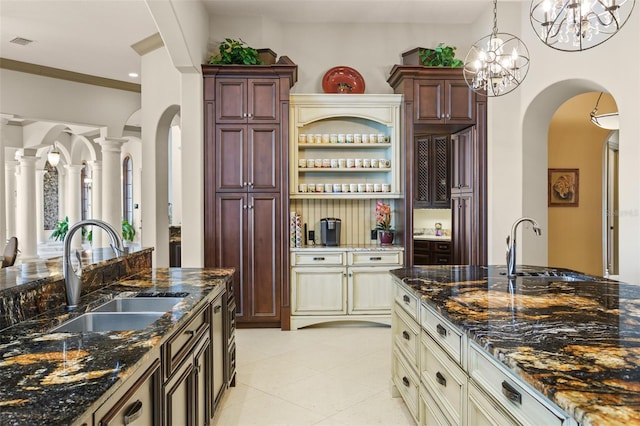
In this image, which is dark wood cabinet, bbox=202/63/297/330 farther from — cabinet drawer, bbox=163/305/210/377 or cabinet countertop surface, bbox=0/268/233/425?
cabinet countertop surface, bbox=0/268/233/425

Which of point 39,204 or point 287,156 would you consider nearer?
point 287,156

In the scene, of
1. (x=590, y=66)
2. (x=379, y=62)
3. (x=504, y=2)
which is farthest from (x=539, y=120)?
(x=379, y=62)

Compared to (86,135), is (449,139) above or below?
below

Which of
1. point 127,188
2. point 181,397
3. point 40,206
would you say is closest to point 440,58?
point 181,397

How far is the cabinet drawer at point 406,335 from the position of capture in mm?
2299

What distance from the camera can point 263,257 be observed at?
14.8ft

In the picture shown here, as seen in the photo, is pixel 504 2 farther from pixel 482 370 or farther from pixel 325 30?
pixel 482 370

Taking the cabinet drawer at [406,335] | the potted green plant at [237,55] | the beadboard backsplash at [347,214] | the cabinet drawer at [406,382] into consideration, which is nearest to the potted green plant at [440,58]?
Answer: the beadboard backsplash at [347,214]

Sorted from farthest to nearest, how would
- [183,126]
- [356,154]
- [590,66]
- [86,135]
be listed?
[86,135] < [356,154] < [183,126] < [590,66]

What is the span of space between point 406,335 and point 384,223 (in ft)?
8.12

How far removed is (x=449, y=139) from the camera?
19.3 ft

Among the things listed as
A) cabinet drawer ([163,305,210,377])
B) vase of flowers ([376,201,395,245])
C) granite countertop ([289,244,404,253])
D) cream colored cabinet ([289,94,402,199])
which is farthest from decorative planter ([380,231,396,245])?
Answer: cabinet drawer ([163,305,210,377])

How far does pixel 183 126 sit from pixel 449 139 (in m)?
3.50

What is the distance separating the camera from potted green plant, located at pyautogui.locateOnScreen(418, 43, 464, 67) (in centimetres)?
464
